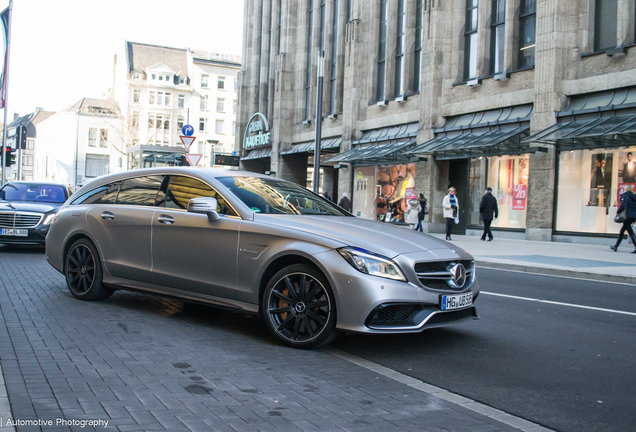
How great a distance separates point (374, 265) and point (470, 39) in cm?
2388

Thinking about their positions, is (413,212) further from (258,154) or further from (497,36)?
(258,154)

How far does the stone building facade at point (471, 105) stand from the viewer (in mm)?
20688

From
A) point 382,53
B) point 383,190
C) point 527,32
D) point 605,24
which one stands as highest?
point 382,53

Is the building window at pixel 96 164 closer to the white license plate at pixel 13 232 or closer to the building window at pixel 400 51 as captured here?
the building window at pixel 400 51

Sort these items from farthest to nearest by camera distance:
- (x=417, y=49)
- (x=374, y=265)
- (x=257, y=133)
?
(x=257, y=133) < (x=417, y=49) < (x=374, y=265)

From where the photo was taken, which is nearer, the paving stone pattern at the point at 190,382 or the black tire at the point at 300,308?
the paving stone pattern at the point at 190,382

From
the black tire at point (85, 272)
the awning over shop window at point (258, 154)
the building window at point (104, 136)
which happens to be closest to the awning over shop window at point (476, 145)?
the awning over shop window at point (258, 154)

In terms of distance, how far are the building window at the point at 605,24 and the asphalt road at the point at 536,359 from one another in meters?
15.3

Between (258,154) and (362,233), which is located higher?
(258,154)

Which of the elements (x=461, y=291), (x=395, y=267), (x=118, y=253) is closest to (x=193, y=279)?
(x=118, y=253)

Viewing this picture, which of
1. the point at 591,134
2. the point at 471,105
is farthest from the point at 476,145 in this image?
the point at 591,134

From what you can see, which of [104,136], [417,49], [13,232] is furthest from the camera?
[104,136]

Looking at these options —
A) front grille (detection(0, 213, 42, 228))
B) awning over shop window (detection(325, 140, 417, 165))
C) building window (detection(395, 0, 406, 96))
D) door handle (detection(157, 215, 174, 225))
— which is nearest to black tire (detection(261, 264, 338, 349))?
door handle (detection(157, 215, 174, 225))

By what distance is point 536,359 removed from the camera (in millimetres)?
5273
